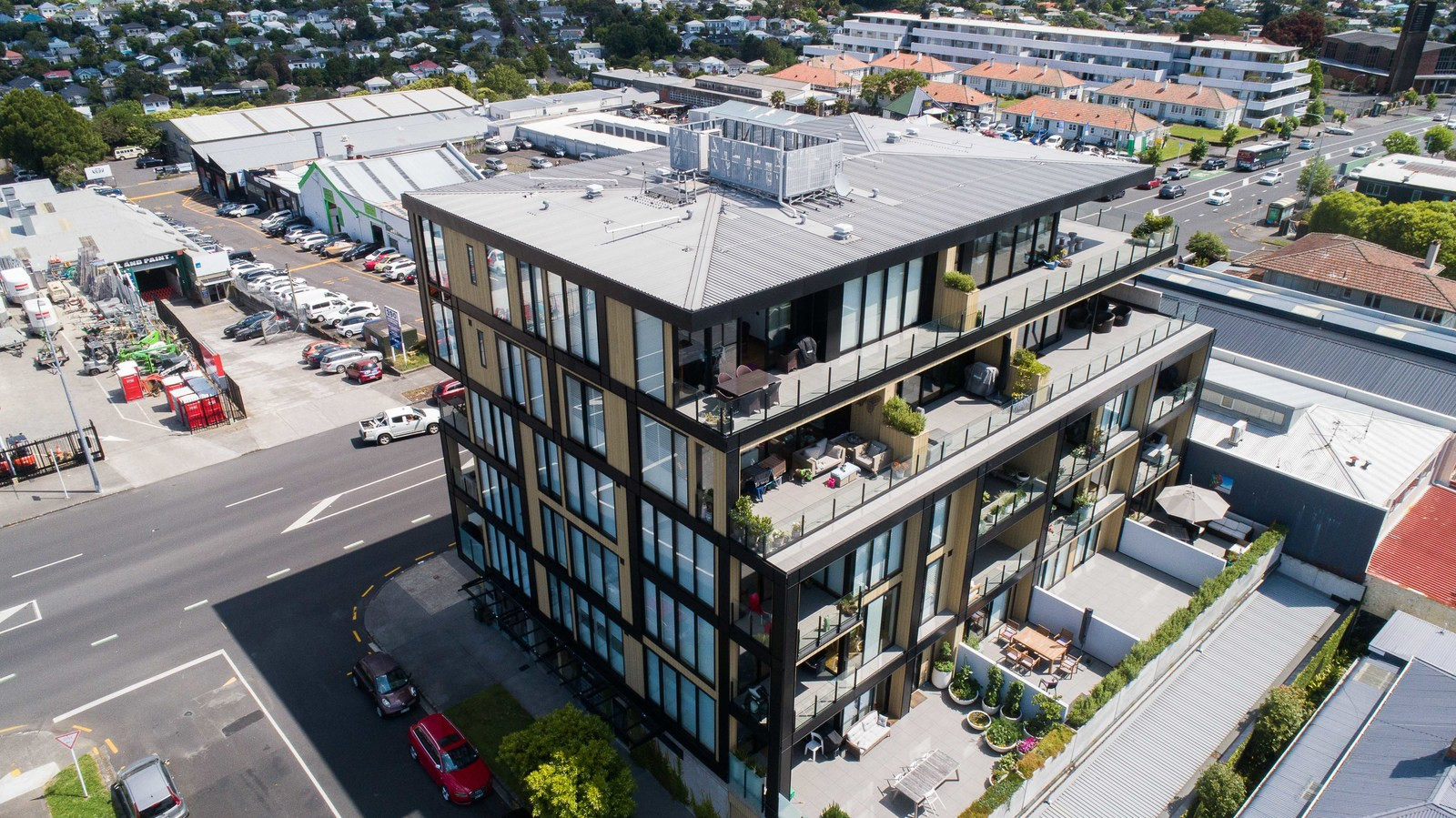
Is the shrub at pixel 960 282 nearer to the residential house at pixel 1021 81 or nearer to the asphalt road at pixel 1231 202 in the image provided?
the asphalt road at pixel 1231 202

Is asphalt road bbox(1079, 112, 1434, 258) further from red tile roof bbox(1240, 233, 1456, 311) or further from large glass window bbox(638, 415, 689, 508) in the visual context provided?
large glass window bbox(638, 415, 689, 508)

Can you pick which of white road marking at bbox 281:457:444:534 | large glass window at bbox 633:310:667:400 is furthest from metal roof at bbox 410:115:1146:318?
white road marking at bbox 281:457:444:534

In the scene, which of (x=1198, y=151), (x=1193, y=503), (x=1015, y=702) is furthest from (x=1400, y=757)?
(x=1198, y=151)

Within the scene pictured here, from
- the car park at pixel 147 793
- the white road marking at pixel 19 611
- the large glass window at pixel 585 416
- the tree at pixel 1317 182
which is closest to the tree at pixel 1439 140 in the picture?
the tree at pixel 1317 182

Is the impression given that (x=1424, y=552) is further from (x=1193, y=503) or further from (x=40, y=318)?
(x=40, y=318)

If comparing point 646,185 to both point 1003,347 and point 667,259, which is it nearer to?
point 667,259
